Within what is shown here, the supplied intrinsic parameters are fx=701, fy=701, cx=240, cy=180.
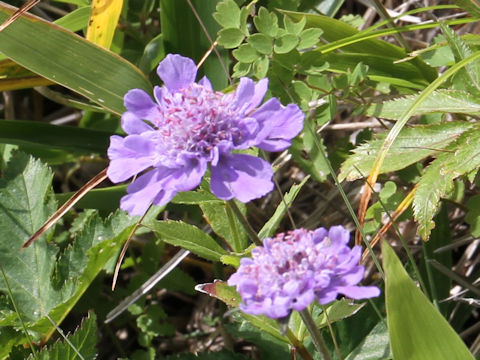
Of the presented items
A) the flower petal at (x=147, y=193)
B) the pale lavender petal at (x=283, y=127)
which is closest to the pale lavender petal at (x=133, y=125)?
the flower petal at (x=147, y=193)

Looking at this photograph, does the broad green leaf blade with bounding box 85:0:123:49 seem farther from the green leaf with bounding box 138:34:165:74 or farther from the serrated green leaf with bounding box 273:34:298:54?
the serrated green leaf with bounding box 273:34:298:54

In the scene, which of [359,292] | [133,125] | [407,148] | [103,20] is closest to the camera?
→ [359,292]

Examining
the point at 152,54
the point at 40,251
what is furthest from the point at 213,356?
the point at 152,54

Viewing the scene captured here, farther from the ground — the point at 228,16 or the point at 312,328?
the point at 228,16

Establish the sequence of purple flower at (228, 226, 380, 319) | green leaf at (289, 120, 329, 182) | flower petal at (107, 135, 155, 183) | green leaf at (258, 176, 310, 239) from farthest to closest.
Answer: green leaf at (289, 120, 329, 182)
green leaf at (258, 176, 310, 239)
flower petal at (107, 135, 155, 183)
purple flower at (228, 226, 380, 319)

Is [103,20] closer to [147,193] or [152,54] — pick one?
[152,54]

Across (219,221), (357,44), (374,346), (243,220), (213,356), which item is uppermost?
(357,44)

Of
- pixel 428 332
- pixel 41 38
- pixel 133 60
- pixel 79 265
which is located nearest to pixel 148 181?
pixel 428 332

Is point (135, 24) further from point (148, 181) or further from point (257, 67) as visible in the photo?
point (148, 181)

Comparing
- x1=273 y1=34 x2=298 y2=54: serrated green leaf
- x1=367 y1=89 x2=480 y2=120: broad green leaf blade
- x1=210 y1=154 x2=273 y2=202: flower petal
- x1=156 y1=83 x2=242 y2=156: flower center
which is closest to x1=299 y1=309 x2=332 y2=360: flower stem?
x1=210 y1=154 x2=273 y2=202: flower petal
